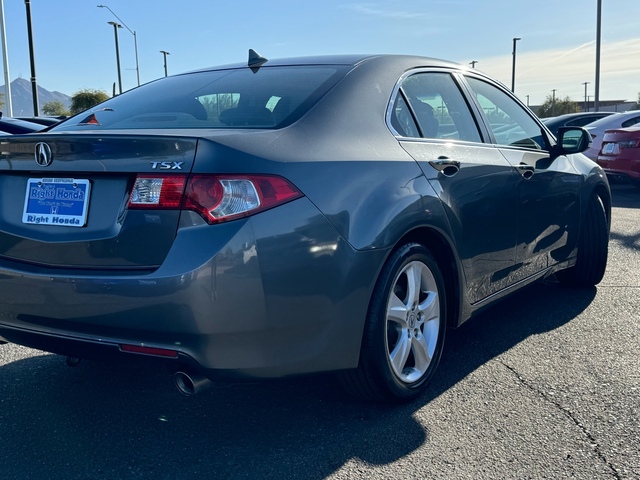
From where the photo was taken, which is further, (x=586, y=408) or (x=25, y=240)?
(x=586, y=408)

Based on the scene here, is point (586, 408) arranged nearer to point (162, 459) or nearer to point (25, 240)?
point (162, 459)

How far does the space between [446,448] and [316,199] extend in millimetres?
1089

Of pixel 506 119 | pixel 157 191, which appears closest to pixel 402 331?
pixel 157 191

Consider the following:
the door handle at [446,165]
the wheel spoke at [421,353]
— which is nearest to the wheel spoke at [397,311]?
the wheel spoke at [421,353]

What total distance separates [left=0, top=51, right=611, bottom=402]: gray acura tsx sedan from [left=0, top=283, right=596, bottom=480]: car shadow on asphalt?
0.22m

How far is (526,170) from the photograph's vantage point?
398 cm

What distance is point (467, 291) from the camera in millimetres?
3430

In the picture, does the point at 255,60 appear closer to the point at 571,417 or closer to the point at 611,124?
the point at 571,417

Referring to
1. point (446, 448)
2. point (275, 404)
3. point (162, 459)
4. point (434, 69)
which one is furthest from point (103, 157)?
point (434, 69)

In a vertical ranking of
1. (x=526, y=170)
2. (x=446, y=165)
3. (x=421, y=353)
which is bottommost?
(x=421, y=353)

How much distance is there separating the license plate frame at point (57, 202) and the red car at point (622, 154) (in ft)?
34.5

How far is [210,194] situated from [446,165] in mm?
1338

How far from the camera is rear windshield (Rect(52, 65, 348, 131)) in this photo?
287 centimetres

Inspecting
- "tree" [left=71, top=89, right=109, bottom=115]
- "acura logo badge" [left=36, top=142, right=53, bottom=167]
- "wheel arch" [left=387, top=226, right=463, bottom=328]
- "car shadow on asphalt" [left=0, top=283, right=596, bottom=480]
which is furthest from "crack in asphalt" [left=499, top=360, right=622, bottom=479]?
"tree" [left=71, top=89, right=109, bottom=115]
